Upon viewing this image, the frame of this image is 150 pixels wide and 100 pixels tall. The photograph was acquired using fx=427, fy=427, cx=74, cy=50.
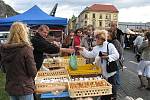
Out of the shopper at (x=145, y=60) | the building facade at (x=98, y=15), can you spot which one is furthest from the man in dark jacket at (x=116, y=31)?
the building facade at (x=98, y=15)

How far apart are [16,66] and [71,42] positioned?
30.9 feet

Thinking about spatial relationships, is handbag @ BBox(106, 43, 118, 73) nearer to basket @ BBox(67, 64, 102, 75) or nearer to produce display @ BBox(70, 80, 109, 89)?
basket @ BBox(67, 64, 102, 75)

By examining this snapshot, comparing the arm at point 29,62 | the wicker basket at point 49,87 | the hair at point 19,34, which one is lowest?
the wicker basket at point 49,87

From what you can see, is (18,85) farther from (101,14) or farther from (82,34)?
(101,14)

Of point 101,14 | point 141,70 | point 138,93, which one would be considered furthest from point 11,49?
point 101,14

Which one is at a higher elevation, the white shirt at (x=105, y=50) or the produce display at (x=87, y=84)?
the white shirt at (x=105, y=50)

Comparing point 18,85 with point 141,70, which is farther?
point 141,70

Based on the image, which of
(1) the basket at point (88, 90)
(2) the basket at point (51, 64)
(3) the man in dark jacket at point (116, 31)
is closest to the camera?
(1) the basket at point (88, 90)

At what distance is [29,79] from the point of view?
5.90 m

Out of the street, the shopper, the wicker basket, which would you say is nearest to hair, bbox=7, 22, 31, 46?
the wicker basket

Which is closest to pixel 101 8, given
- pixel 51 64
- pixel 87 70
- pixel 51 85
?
pixel 51 64

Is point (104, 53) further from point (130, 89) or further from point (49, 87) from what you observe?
point (130, 89)

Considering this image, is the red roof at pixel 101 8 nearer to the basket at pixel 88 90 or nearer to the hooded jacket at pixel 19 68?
the basket at pixel 88 90

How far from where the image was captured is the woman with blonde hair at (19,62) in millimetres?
5770
